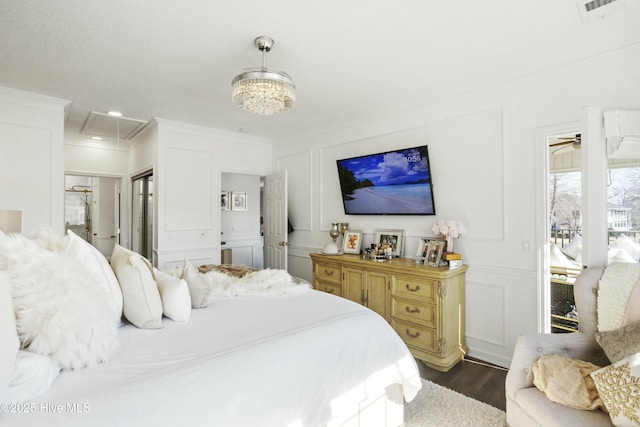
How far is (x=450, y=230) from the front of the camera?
3088mm

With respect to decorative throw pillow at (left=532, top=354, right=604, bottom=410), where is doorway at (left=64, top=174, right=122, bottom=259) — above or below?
above

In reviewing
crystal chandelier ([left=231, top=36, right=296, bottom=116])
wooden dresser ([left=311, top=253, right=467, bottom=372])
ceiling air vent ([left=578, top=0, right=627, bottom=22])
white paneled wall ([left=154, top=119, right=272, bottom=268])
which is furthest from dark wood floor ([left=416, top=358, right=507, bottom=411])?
white paneled wall ([left=154, top=119, right=272, bottom=268])

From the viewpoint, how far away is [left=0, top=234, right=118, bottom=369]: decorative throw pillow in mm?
1067

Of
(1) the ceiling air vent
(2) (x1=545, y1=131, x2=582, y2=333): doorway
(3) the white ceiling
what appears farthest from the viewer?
(2) (x1=545, y1=131, x2=582, y2=333): doorway

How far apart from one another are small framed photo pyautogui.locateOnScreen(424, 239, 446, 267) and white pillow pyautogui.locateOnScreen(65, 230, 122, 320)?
102 inches

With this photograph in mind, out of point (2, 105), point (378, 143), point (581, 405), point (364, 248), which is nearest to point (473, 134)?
point (378, 143)

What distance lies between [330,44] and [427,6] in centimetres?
72

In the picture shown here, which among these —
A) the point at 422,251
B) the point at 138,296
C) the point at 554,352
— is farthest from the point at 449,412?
the point at 138,296

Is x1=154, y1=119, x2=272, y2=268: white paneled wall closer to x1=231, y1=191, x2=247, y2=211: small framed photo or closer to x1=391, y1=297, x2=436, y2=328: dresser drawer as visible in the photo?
x1=231, y1=191, x2=247, y2=211: small framed photo

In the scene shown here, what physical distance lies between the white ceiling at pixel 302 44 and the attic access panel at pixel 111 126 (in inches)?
30.3

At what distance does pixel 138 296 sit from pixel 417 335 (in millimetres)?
2417

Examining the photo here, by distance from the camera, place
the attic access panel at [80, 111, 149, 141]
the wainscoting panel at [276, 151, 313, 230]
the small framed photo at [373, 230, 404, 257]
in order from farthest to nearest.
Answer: the wainscoting panel at [276, 151, 313, 230]
the attic access panel at [80, 111, 149, 141]
the small framed photo at [373, 230, 404, 257]

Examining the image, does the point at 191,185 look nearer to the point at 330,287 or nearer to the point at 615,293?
the point at 330,287

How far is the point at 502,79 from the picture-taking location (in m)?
2.88
